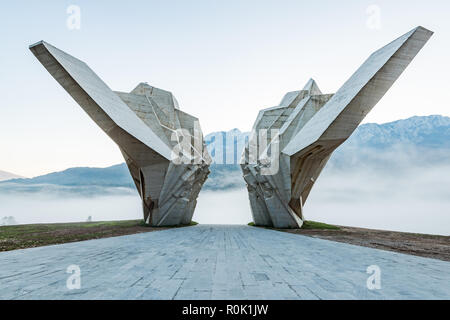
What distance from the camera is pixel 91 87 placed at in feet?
46.8

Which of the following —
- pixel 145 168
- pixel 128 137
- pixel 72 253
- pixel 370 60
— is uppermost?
pixel 370 60

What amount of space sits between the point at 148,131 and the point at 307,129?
1229 centimetres

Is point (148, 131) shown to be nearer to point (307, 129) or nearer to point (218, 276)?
point (307, 129)

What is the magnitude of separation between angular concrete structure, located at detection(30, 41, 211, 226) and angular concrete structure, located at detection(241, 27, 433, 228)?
692 centimetres

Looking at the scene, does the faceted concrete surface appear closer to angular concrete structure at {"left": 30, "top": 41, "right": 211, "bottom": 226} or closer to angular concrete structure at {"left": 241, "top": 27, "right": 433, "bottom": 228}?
angular concrete structure at {"left": 241, "top": 27, "right": 433, "bottom": 228}

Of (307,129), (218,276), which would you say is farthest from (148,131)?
(218,276)

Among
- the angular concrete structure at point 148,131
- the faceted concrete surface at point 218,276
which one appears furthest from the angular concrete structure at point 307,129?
the faceted concrete surface at point 218,276

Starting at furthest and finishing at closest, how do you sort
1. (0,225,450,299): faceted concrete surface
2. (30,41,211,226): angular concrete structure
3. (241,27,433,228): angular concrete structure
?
(30,41,211,226): angular concrete structure
(241,27,433,228): angular concrete structure
(0,225,450,299): faceted concrete surface

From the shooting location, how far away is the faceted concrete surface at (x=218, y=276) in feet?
13.0

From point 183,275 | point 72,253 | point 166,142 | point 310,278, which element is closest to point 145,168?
point 166,142

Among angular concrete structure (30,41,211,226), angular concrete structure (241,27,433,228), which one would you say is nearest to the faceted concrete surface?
angular concrete structure (241,27,433,228)

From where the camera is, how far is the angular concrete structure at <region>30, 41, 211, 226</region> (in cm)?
1357

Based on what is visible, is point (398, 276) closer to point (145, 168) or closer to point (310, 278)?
point (310, 278)
